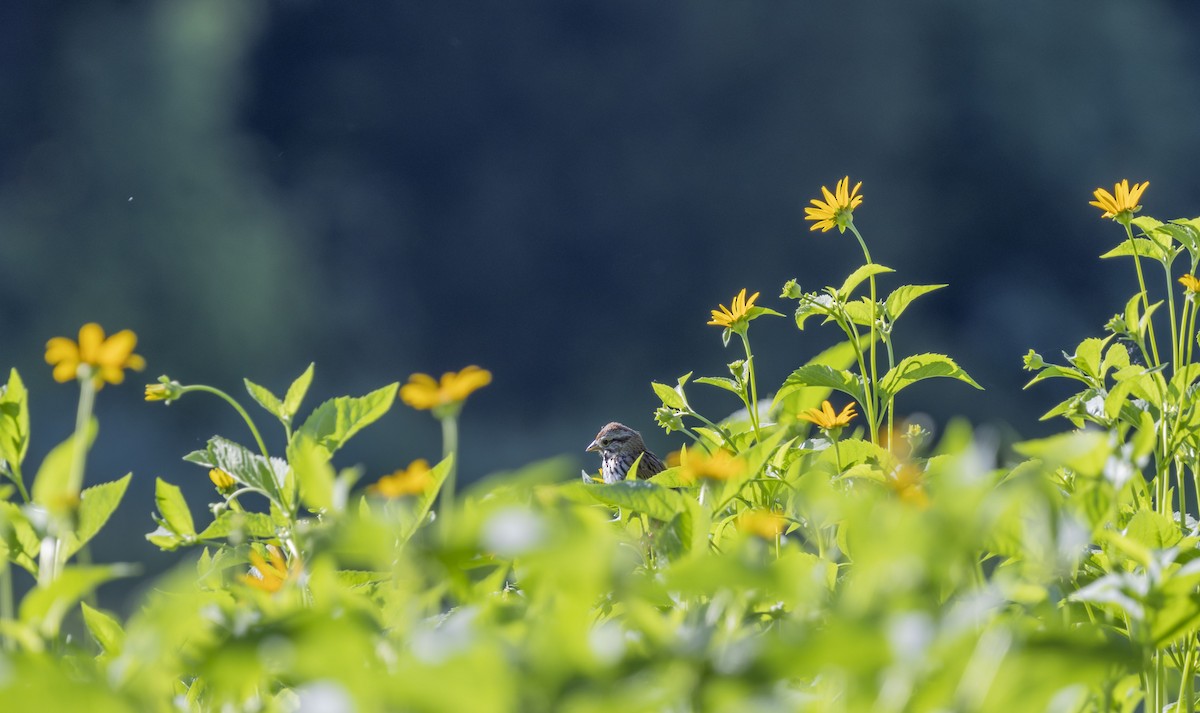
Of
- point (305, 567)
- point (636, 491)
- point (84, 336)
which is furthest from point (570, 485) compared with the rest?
point (84, 336)

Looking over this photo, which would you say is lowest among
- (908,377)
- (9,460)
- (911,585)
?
(911,585)

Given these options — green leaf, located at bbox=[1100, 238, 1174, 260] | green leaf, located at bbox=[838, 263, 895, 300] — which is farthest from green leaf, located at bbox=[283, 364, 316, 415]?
green leaf, located at bbox=[1100, 238, 1174, 260]

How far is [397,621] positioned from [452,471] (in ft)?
0.36

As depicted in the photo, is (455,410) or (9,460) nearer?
(455,410)

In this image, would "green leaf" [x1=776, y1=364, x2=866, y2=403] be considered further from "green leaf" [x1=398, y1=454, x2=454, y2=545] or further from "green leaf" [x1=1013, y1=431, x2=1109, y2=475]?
"green leaf" [x1=1013, y1=431, x2=1109, y2=475]

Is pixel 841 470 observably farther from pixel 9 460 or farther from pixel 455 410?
pixel 9 460

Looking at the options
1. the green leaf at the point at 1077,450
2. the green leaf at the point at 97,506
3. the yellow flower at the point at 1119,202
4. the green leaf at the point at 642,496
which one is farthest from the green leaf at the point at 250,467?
the yellow flower at the point at 1119,202

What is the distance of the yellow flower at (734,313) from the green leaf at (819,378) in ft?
0.59

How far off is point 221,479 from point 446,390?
590 mm

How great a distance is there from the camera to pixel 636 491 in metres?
0.88

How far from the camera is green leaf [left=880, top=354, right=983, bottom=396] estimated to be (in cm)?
137

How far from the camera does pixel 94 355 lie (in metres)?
0.74

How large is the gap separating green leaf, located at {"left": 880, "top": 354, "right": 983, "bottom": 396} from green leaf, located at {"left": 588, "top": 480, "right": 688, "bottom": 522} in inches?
23.1

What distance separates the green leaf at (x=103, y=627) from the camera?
2.89ft
